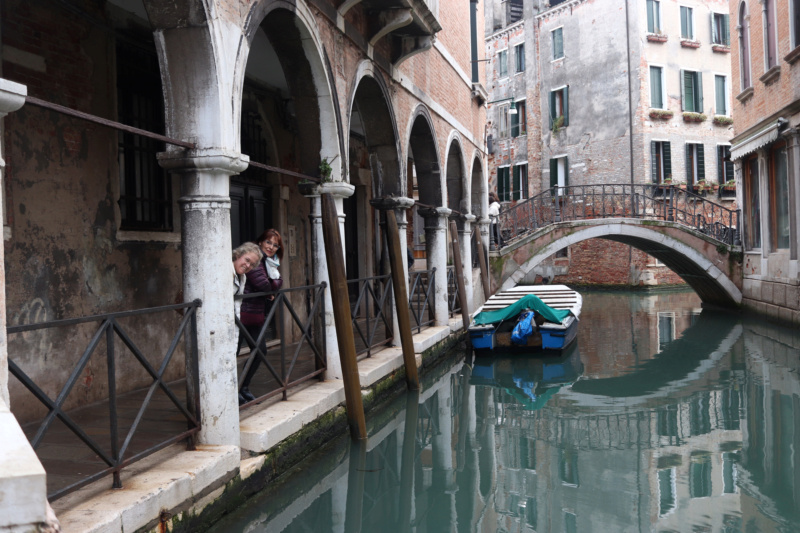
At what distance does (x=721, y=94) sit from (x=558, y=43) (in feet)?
16.8

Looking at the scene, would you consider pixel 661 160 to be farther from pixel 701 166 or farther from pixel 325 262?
pixel 325 262

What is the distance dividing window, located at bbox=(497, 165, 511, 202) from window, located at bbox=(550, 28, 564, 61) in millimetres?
3939

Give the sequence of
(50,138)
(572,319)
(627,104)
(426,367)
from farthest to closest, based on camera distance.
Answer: (627,104), (572,319), (426,367), (50,138)

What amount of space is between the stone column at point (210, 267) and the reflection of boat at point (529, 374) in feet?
13.2

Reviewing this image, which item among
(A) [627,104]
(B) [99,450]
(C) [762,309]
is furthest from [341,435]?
(A) [627,104]

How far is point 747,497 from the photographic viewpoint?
4508 mm

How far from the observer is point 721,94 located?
21.7 m

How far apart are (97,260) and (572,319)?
7261 millimetres

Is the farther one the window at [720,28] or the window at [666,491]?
the window at [720,28]

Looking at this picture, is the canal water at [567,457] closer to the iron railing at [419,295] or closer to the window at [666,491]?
the window at [666,491]

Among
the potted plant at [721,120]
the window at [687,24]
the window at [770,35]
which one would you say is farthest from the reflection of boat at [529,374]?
the window at [687,24]

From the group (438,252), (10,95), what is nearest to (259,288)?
(10,95)

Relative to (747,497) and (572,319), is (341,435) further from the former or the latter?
(572,319)

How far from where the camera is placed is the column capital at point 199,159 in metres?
3.90
